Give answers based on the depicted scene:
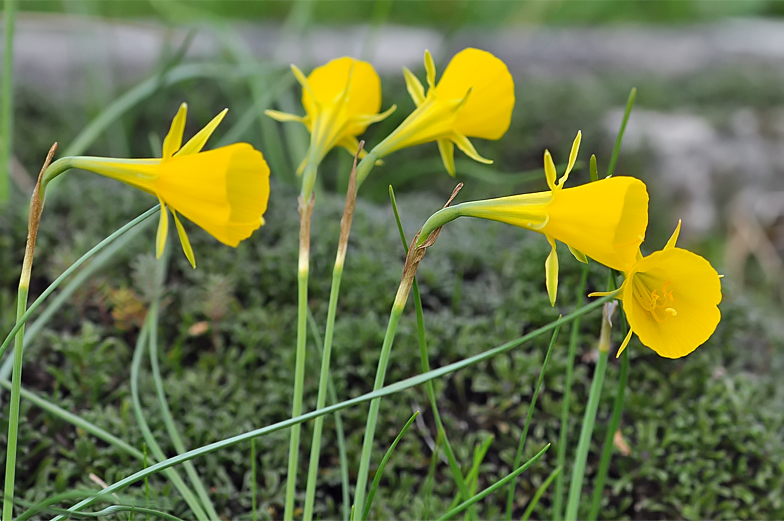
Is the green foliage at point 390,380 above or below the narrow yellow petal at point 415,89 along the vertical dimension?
below

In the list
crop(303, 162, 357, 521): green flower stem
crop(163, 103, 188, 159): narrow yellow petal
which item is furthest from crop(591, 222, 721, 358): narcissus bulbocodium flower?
crop(163, 103, 188, 159): narrow yellow petal

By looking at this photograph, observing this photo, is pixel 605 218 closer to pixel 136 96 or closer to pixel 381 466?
pixel 381 466

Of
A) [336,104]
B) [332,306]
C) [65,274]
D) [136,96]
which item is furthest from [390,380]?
[136,96]

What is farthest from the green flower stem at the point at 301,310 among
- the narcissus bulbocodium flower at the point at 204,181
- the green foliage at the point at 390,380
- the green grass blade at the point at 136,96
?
the green grass blade at the point at 136,96

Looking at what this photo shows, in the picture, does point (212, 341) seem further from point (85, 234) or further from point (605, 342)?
point (605, 342)

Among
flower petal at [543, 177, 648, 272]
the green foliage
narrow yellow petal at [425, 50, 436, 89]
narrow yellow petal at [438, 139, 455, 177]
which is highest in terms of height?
narrow yellow petal at [425, 50, 436, 89]

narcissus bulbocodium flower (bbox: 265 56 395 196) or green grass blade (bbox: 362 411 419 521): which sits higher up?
narcissus bulbocodium flower (bbox: 265 56 395 196)

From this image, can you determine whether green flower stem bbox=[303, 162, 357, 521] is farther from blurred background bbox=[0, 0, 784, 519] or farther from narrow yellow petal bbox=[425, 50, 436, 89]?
blurred background bbox=[0, 0, 784, 519]

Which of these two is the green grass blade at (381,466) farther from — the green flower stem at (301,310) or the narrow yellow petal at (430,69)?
the narrow yellow petal at (430,69)
